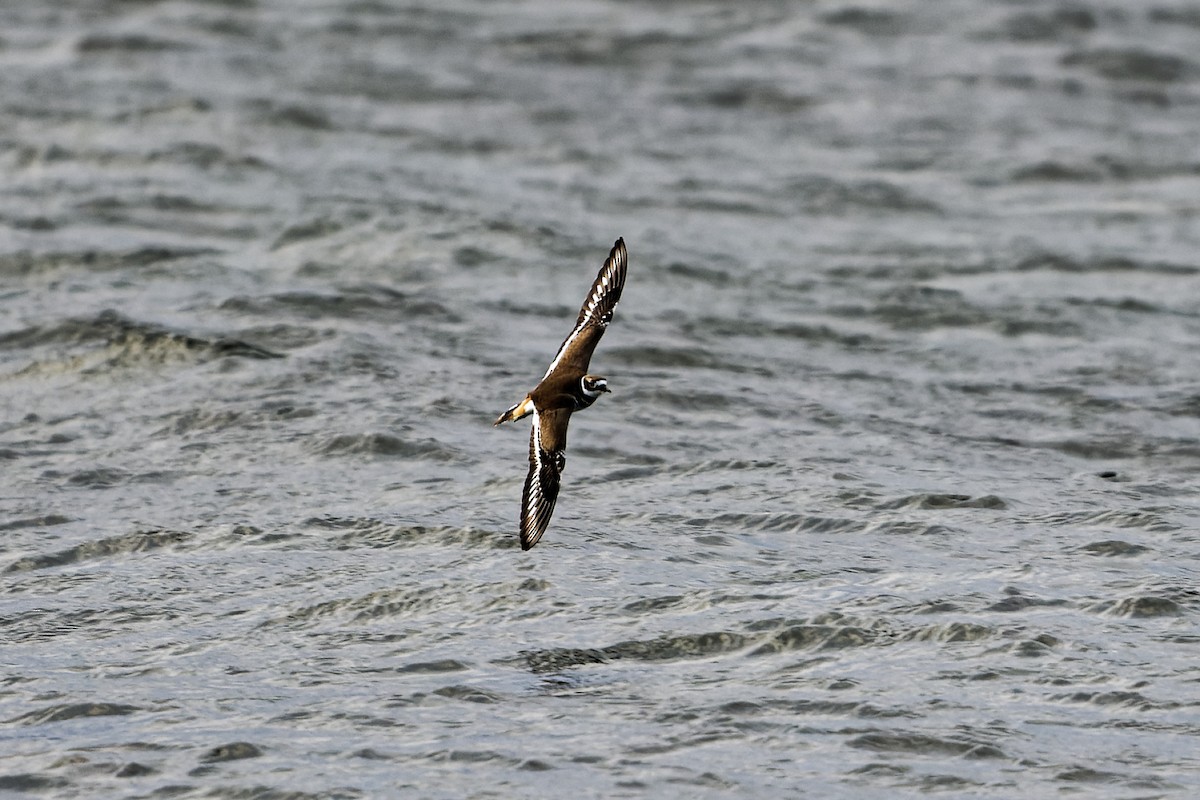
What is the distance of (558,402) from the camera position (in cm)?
1024

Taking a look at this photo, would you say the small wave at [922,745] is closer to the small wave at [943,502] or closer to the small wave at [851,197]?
the small wave at [943,502]

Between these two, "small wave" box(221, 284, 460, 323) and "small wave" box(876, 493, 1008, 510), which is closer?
"small wave" box(876, 493, 1008, 510)

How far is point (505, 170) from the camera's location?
64.8ft

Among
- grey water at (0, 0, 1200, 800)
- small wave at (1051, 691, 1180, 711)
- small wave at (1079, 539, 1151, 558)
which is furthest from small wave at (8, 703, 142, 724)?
small wave at (1079, 539, 1151, 558)

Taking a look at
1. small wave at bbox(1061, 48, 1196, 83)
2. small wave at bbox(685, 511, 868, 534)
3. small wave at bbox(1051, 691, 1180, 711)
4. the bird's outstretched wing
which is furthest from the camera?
small wave at bbox(1061, 48, 1196, 83)

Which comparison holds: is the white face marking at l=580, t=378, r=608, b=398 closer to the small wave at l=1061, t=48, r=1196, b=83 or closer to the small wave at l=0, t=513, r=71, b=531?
the small wave at l=0, t=513, r=71, b=531

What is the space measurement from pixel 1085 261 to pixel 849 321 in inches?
113

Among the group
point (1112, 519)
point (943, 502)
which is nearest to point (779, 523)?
point (943, 502)

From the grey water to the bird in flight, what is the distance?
0.67 metres

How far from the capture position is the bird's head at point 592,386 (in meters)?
10.1

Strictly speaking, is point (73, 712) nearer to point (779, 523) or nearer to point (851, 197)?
point (779, 523)

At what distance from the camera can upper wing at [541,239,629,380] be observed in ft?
35.1

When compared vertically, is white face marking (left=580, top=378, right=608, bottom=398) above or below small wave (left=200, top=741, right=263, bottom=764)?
above

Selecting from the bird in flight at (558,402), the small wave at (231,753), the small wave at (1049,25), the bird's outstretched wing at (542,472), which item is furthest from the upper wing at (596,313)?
the small wave at (1049,25)
